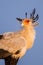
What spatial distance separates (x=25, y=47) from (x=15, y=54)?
0.04 metres

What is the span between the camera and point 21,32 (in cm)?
65

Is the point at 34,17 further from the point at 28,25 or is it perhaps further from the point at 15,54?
the point at 15,54

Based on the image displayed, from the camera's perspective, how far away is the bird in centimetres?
61

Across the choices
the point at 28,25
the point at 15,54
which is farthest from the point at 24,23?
the point at 15,54

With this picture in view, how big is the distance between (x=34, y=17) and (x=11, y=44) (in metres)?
0.15

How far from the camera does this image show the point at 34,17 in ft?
2.26

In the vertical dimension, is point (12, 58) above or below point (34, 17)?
below

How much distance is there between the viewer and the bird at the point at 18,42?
609 millimetres

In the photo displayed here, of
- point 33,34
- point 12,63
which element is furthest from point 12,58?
point 33,34

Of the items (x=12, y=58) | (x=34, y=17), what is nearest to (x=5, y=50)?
(x=12, y=58)

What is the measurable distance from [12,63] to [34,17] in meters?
0.21

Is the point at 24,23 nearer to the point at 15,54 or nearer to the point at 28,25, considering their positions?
the point at 28,25

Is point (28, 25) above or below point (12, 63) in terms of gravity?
above

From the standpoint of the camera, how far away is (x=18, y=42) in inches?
25.6
